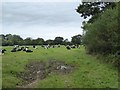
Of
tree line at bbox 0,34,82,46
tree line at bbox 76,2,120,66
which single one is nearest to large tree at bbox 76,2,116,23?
tree line at bbox 76,2,120,66

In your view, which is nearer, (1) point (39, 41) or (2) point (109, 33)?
(2) point (109, 33)

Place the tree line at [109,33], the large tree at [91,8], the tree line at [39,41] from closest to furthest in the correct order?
the tree line at [109,33], the large tree at [91,8], the tree line at [39,41]

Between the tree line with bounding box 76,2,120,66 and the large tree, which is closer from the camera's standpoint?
the tree line with bounding box 76,2,120,66

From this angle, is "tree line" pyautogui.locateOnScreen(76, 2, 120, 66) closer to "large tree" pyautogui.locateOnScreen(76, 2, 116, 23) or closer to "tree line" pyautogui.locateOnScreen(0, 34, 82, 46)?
"large tree" pyautogui.locateOnScreen(76, 2, 116, 23)

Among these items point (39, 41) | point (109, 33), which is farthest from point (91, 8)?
point (39, 41)

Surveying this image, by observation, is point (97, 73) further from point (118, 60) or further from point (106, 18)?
point (106, 18)

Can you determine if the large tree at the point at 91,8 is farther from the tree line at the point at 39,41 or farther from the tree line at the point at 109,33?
the tree line at the point at 39,41

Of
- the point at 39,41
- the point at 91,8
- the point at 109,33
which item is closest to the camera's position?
the point at 109,33

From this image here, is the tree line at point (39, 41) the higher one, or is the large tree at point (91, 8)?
the large tree at point (91, 8)

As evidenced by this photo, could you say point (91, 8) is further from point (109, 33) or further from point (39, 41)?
point (39, 41)

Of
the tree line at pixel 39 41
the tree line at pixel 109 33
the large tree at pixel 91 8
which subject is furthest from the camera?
the tree line at pixel 39 41

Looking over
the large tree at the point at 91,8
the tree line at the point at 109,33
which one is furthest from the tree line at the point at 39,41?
the tree line at the point at 109,33

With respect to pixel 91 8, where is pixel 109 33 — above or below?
below

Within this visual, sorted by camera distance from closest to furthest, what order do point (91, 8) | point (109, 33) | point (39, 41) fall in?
point (109, 33)
point (91, 8)
point (39, 41)
